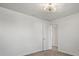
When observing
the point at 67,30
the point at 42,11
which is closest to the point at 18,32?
the point at 42,11

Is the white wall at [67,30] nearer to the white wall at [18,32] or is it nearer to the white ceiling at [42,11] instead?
the white ceiling at [42,11]

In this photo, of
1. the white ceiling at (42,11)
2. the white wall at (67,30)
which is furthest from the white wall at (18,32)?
the white wall at (67,30)

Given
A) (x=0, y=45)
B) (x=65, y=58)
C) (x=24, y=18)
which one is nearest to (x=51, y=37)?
(x=65, y=58)

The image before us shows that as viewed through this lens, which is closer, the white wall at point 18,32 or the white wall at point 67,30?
the white wall at point 67,30

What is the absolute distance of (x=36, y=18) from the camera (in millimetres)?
1484

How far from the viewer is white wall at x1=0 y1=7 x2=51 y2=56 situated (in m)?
1.61

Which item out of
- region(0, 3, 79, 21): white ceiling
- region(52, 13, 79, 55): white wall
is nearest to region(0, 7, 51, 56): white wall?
region(0, 3, 79, 21): white ceiling

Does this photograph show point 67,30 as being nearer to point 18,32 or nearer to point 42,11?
point 42,11

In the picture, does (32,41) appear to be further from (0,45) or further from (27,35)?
(0,45)

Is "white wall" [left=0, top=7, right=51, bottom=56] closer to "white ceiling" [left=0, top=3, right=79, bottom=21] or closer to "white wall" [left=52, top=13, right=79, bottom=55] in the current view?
"white ceiling" [left=0, top=3, right=79, bottom=21]

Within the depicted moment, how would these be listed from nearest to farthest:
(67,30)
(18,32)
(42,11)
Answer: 1. (42,11)
2. (67,30)
3. (18,32)

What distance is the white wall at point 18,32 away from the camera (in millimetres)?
1609

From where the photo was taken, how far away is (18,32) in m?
1.95

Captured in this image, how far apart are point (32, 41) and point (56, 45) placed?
570 mm
